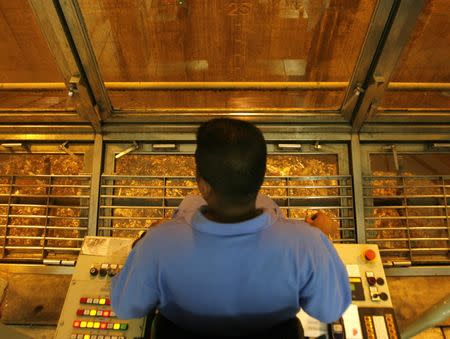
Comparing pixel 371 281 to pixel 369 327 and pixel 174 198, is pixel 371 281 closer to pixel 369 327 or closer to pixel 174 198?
pixel 369 327

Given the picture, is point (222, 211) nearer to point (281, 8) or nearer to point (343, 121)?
point (281, 8)

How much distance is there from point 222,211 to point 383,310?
973 millimetres

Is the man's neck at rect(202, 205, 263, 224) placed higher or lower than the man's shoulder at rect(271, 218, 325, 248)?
higher

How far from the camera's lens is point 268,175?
2.08 meters

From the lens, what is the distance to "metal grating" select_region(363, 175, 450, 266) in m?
1.96

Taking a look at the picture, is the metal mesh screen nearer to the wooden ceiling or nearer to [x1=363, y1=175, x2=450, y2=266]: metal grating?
[x1=363, y1=175, x2=450, y2=266]: metal grating

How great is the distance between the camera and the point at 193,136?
6.80 feet

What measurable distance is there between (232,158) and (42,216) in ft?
5.33

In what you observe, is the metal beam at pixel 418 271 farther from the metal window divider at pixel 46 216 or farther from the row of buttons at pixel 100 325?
the metal window divider at pixel 46 216

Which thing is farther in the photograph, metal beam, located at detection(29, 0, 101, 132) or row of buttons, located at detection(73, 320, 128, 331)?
metal beam, located at detection(29, 0, 101, 132)

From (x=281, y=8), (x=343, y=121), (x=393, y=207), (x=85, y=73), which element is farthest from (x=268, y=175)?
(x=85, y=73)

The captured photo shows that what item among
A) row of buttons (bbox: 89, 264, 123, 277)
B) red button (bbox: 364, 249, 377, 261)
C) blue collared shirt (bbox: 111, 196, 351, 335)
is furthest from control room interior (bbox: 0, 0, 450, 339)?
blue collared shirt (bbox: 111, 196, 351, 335)

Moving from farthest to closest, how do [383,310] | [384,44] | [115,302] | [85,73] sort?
[85,73]
[384,44]
[383,310]
[115,302]

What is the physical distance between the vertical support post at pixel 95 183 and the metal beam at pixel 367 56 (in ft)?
4.76
